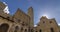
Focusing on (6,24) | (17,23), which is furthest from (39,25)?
(6,24)

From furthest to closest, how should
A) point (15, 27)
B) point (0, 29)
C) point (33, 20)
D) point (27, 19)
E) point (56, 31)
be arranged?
1. point (33, 20)
2. point (27, 19)
3. point (56, 31)
4. point (15, 27)
5. point (0, 29)

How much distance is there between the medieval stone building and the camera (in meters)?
21.2

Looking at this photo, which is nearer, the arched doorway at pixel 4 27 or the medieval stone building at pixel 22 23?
the arched doorway at pixel 4 27

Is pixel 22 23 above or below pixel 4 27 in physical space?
above

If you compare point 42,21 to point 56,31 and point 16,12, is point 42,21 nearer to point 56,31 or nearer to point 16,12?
point 56,31

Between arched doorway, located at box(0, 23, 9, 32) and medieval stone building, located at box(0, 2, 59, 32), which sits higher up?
medieval stone building, located at box(0, 2, 59, 32)

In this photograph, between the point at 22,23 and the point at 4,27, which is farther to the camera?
the point at 22,23

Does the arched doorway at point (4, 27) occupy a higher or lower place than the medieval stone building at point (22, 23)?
lower

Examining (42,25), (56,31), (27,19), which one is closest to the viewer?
(56,31)

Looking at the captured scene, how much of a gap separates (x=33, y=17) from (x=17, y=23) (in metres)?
9.04

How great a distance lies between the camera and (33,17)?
31328 millimetres

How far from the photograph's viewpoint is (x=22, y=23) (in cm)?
2483

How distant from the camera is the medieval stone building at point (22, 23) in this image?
21200 mm

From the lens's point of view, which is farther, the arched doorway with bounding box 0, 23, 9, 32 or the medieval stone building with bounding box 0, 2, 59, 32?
the medieval stone building with bounding box 0, 2, 59, 32
